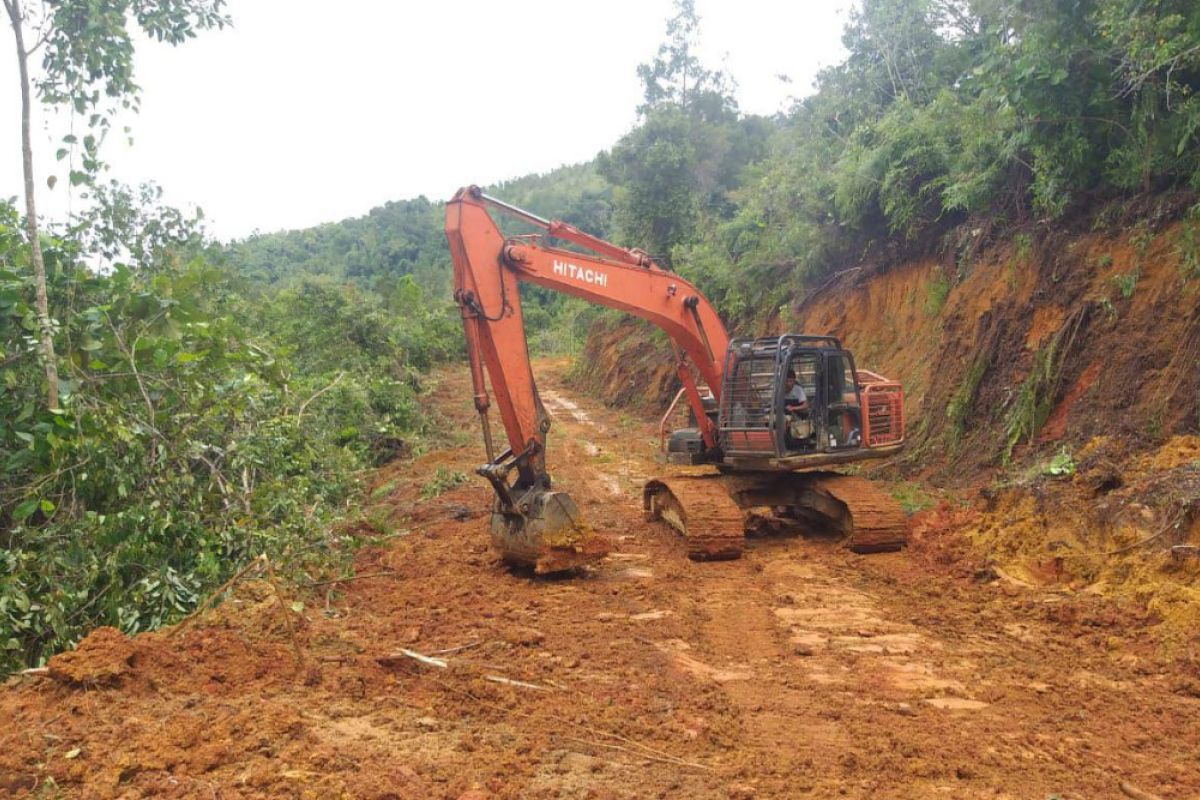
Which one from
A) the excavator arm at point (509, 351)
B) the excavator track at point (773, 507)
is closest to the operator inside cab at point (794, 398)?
the excavator track at point (773, 507)

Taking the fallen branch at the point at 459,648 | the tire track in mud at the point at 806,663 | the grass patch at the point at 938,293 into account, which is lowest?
the tire track in mud at the point at 806,663

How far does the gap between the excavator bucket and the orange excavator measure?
12 mm

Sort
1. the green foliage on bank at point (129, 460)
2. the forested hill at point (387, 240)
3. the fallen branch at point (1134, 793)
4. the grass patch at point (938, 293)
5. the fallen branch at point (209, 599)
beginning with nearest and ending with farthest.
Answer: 1. the fallen branch at point (1134, 793)
2. the fallen branch at point (209, 599)
3. the green foliage on bank at point (129, 460)
4. the grass patch at point (938, 293)
5. the forested hill at point (387, 240)

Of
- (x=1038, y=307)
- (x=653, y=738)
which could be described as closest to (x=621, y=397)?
(x=1038, y=307)

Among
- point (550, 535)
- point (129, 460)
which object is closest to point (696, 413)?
point (550, 535)

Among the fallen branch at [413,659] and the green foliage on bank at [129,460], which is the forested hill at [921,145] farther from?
the green foliage on bank at [129,460]

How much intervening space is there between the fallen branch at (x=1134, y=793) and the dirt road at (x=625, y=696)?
4 centimetres

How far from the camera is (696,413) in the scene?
30.9 feet

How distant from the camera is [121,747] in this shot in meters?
3.61

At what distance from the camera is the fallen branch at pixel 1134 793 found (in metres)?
3.50

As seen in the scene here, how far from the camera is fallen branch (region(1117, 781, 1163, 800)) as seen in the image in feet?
11.5

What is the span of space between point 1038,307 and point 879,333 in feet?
13.7

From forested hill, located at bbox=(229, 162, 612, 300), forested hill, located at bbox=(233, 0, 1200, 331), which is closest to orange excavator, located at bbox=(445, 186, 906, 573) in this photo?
forested hill, located at bbox=(233, 0, 1200, 331)

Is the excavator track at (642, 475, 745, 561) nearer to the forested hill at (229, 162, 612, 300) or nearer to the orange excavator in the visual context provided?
the orange excavator
